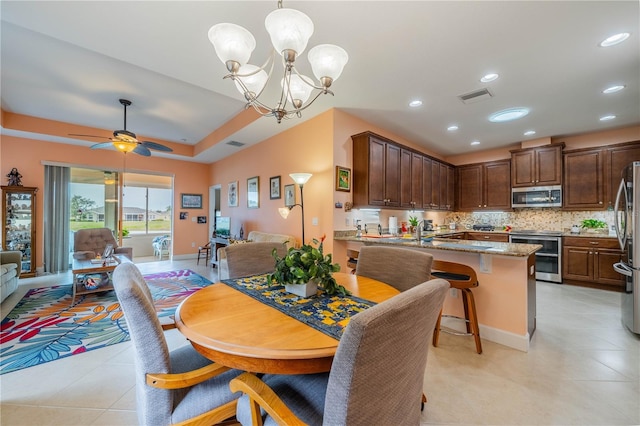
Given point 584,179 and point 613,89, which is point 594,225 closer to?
point 584,179

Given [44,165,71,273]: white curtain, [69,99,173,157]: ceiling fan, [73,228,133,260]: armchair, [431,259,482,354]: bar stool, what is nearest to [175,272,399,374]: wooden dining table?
[431,259,482,354]: bar stool

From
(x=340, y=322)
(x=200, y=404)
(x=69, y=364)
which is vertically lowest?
Answer: (x=69, y=364)

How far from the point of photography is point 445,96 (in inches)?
127

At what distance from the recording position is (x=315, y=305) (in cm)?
134

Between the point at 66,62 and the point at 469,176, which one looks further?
the point at 469,176

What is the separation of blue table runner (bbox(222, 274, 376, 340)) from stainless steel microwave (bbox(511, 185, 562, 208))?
5.28 meters

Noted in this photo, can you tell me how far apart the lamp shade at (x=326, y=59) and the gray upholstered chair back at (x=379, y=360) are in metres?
1.43

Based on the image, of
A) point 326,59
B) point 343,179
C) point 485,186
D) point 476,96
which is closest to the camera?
point 326,59

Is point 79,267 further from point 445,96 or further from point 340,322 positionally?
point 445,96

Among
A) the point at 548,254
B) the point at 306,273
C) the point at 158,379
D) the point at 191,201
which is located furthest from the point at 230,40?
the point at 191,201

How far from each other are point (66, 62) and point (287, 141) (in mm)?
2801

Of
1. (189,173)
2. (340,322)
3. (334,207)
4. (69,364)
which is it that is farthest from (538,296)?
(189,173)

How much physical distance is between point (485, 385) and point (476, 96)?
3102 millimetres

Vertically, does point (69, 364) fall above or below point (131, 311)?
below
